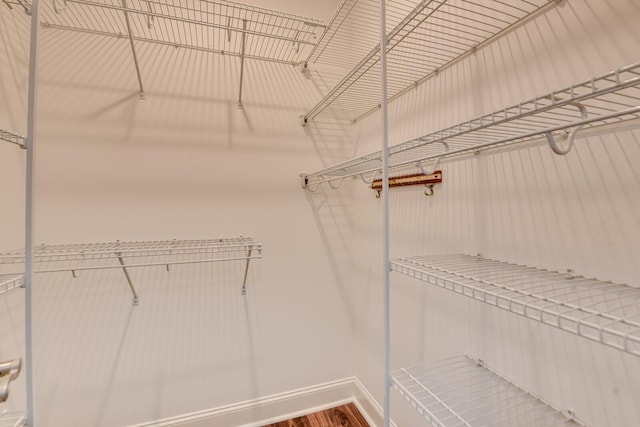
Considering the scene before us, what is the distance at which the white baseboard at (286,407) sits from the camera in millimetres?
1464

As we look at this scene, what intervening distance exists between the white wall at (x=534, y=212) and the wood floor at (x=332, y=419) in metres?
Answer: 0.40

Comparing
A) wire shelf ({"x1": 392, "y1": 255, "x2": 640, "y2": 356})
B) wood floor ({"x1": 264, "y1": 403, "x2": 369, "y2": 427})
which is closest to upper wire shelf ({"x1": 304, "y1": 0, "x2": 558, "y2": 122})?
wire shelf ({"x1": 392, "y1": 255, "x2": 640, "y2": 356})

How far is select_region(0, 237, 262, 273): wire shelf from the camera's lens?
3.76 feet

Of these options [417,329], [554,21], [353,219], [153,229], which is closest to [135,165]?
[153,229]

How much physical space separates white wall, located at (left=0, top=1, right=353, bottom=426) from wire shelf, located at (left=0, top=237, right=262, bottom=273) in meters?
0.05

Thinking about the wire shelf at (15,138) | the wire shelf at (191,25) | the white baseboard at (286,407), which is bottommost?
the white baseboard at (286,407)

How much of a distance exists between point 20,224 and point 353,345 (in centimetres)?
186

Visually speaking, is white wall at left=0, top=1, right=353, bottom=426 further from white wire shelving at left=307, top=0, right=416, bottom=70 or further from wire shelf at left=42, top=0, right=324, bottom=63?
white wire shelving at left=307, top=0, right=416, bottom=70

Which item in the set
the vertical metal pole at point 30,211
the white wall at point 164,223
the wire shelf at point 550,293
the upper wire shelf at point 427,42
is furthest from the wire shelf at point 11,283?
the upper wire shelf at point 427,42

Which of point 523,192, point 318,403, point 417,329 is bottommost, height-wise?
point 318,403

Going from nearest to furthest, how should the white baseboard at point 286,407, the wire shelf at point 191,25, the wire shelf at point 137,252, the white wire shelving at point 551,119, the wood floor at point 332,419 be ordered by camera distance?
the white wire shelving at point 551,119
the wire shelf at point 137,252
the wire shelf at point 191,25
the white baseboard at point 286,407
the wood floor at point 332,419

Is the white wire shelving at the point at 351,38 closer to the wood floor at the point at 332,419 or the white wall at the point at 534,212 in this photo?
the white wall at the point at 534,212

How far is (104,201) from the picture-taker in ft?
4.30

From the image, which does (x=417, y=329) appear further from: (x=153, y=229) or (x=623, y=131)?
(x=153, y=229)
